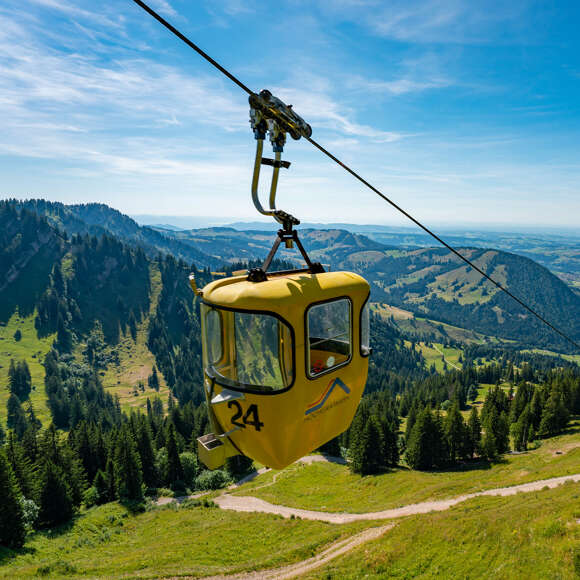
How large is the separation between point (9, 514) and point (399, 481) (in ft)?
188

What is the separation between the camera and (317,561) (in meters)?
33.1

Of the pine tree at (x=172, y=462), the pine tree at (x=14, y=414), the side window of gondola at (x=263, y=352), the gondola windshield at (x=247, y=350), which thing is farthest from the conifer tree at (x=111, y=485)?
the pine tree at (x=14, y=414)

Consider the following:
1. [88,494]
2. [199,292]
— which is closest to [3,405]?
[88,494]

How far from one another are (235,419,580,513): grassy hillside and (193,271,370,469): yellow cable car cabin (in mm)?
51974

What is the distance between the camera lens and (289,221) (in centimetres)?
906

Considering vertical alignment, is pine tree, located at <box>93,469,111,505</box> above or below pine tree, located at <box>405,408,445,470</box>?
below

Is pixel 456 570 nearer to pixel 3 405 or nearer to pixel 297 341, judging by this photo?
pixel 297 341

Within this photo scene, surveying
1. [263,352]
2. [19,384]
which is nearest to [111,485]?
[263,352]

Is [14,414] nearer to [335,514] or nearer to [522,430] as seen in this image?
[335,514]

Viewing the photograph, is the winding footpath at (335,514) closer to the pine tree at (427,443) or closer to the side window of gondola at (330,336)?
the pine tree at (427,443)

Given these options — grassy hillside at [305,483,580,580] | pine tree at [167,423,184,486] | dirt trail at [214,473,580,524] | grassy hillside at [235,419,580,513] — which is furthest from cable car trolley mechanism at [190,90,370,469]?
pine tree at [167,423,184,486]

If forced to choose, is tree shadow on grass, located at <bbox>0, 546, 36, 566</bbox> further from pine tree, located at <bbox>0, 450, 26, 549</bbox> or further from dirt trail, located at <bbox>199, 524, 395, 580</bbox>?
dirt trail, located at <bbox>199, 524, 395, 580</bbox>

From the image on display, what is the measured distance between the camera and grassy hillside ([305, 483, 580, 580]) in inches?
896

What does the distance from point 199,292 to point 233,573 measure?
33.9m
